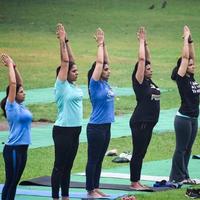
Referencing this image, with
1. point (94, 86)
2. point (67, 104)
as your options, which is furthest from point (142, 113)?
point (67, 104)

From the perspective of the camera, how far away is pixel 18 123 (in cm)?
1466

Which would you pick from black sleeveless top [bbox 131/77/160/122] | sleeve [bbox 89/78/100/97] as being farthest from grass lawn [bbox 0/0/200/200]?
sleeve [bbox 89/78/100/97]

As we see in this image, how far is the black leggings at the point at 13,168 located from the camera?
14.5m

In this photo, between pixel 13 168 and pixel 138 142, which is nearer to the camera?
pixel 13 168

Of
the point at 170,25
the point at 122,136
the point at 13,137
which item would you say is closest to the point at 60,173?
the point at 13,137

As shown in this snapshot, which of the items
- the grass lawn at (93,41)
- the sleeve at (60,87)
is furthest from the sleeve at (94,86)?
the grass lawn at (93,41)

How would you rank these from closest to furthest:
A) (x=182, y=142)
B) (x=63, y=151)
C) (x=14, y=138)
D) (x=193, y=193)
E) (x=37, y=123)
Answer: (x=14, y=138)
(x=63, y=151)
(x=193, y=193)
(x=182, y=142)
(x=37, y=123)

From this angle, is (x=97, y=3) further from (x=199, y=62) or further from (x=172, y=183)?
(x=172, y=183)

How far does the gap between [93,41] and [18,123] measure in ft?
97.0

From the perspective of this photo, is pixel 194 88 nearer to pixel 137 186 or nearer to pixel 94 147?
pixel 137 186

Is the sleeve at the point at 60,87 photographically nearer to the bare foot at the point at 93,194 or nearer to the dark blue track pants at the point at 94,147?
the dark blue track pants at the point at 94,147

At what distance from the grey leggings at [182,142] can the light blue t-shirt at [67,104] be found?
8.01 ft

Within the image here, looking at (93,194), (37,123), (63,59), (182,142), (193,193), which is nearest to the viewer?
(63,59)

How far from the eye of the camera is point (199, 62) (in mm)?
39562
